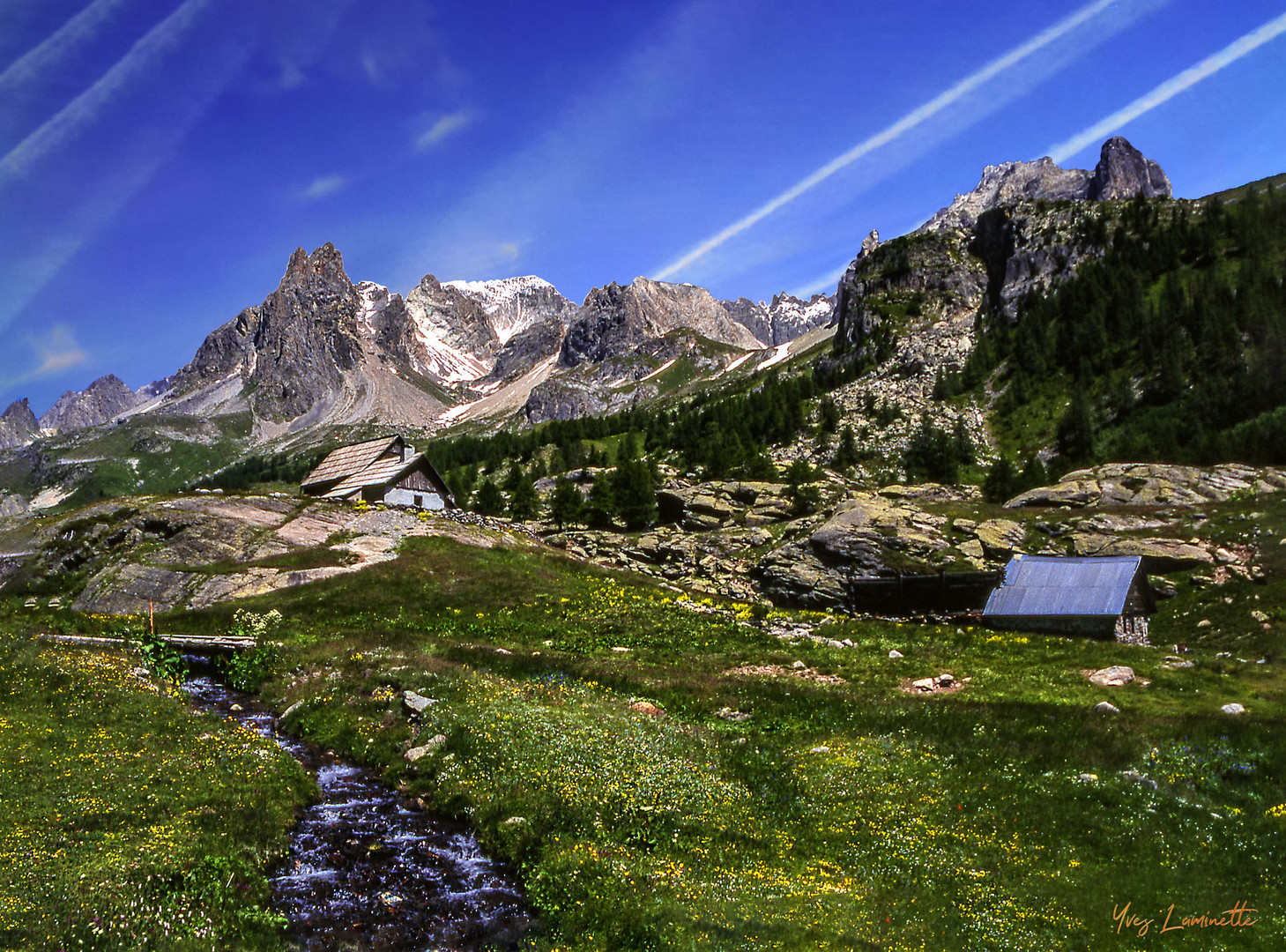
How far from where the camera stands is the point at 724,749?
22.4 m

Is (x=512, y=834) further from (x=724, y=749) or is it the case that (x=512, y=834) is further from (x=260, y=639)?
(x=260, y=639)

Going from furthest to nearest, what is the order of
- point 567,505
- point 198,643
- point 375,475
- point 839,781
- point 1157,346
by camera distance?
point 1157,346 → point 567,505 → point 375,475 → point 198,643 → point 839,781

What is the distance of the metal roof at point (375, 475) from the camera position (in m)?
79.8

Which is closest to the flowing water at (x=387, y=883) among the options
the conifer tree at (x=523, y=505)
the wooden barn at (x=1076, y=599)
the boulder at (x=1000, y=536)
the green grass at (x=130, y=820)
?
the green grass at (x=130, y=820)

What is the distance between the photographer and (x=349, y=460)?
3489 inches

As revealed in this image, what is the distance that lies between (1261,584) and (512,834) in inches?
1820

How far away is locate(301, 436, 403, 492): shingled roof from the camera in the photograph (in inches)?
3374

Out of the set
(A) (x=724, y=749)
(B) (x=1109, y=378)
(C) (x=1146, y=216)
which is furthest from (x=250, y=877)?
(C) (x=1146, y=216)

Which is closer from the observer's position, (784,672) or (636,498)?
(784,672)

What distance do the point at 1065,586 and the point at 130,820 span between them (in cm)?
4589

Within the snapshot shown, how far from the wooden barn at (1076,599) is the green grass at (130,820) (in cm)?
4005

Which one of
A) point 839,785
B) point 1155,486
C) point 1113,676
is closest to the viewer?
point 839,785

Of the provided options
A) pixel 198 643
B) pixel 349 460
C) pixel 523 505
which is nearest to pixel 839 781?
pixel 198 643

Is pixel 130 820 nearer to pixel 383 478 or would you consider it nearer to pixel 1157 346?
pixel 383 478
